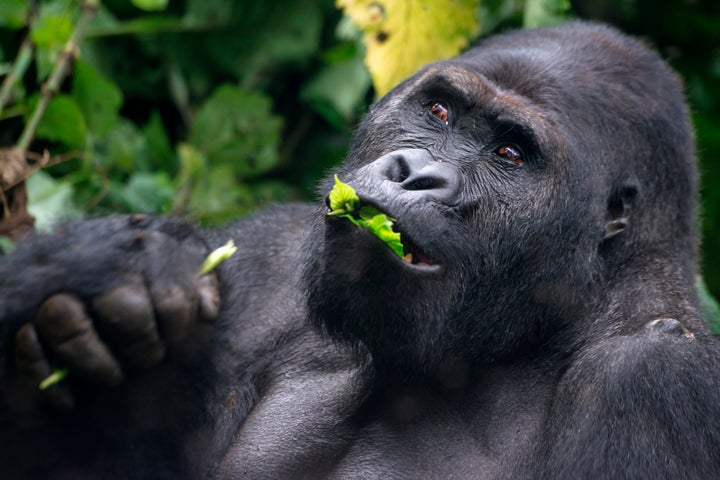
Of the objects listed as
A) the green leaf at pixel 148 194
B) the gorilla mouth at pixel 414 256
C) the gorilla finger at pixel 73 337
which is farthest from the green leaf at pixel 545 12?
the gorilla finger at pixel 73 337

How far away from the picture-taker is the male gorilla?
324cm

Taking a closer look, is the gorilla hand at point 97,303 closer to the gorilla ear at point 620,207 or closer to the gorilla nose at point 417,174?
the gorilla nose at point 417,174

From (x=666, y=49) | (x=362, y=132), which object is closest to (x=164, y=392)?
(x=362, y=132)

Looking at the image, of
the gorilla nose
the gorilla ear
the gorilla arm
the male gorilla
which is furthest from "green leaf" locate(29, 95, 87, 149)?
the gorilla arm

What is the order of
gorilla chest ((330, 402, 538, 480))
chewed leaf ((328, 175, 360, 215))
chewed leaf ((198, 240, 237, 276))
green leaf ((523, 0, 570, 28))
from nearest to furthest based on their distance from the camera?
1. chewed leaf ((328, 175, 360, 215))
2. gorilla chest ((330, 402, 538, 480))
3. chewed leaf ((198, 240, 237, 276))
4. green leaf ((523, 0, 570, 28))

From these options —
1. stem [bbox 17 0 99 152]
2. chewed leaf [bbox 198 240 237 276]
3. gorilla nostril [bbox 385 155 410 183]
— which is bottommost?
stem [bbox 17 0 99 152]

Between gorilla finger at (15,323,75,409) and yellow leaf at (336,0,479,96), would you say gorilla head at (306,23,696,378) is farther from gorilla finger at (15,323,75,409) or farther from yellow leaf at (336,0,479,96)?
yellow leaf at (336,0,479,96)

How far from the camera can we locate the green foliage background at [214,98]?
5.81 metres

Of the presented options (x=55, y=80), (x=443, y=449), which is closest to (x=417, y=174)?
(x=443, y=449)

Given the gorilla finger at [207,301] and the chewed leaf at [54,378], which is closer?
the chewed leaf at [54,378]

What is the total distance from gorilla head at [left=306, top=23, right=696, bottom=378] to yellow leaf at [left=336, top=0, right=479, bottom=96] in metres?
1.27

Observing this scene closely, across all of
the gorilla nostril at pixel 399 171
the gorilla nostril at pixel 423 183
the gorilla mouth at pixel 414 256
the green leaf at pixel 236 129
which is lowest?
the green leaf at pixel 236 129

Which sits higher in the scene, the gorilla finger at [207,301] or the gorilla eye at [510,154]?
the gorilla eye at [510,154]

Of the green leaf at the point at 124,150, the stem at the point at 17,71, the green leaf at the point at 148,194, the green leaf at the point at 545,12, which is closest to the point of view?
the green leaf at the point at 545,12
